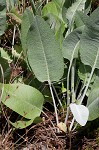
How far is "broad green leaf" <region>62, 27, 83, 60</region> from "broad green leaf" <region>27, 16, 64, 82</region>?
4 cm

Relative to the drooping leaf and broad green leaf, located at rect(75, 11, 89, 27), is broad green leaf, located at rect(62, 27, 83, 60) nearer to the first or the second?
broad green leaf, located at rect(75, 11, 89, 27)

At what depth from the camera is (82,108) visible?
1.41 metres

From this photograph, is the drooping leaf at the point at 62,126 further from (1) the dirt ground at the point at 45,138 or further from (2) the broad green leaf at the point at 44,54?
(2) the broad green leaf at the point at 44,54

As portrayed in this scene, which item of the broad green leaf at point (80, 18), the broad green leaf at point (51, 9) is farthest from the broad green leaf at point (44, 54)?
the broad green leaf at point (51, 9)

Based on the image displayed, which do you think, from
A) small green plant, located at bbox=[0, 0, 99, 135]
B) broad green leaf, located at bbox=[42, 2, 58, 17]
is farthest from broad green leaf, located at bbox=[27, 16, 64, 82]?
broad green leaf, located at bbox=[42, 2, 58, 17]

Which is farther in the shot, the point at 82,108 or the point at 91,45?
the point at 91,45

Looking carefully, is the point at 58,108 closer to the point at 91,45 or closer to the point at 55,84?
the point at 55,84

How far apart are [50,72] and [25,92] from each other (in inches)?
5.2

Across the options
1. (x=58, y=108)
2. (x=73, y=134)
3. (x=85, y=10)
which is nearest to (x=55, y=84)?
(x=58, y=108)

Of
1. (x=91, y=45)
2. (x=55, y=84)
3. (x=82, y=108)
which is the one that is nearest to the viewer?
(x=82, y=108)

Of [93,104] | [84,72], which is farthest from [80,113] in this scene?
[84,72]

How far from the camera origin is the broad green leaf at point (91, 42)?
4.76ft

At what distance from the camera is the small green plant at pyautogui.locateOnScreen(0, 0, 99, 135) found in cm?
147

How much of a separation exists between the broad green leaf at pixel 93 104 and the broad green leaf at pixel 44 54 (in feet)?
0.54
